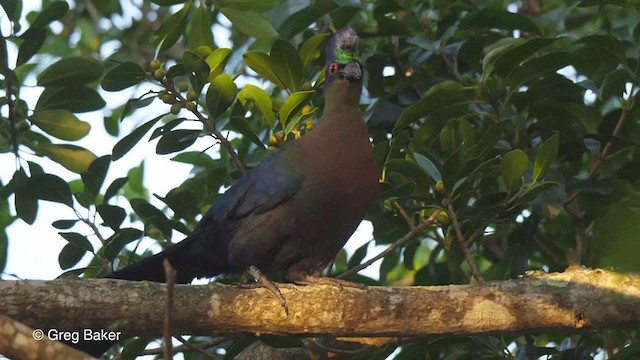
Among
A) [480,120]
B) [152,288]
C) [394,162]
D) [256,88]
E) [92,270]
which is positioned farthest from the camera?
[480,120]

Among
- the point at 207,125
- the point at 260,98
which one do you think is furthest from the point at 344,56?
the point at 207,125

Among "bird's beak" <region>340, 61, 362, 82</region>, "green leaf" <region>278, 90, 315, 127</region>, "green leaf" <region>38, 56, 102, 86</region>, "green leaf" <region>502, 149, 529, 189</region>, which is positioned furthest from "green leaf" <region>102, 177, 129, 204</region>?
"green leaf" <region>502, 149, 529, 189</region>

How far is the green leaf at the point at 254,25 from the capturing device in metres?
3.76

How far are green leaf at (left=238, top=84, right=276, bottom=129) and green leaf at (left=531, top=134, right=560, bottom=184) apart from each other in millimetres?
1008

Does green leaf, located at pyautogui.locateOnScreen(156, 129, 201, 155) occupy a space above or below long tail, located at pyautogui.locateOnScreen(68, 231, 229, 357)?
above

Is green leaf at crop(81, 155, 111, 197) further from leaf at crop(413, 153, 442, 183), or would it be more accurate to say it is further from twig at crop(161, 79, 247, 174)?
leaf at crop(413, 153, 442, 183)

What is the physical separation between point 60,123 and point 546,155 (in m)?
1.90

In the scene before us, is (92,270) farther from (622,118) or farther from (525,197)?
(622,118)

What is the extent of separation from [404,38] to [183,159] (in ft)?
3.68

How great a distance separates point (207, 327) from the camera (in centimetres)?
283

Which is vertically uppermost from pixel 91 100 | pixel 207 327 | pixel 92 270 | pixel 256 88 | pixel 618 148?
pixel 91 100

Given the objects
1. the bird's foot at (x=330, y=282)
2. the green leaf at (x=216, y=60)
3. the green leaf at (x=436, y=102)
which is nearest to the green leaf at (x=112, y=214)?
the green leaf at (x=216, y=60)

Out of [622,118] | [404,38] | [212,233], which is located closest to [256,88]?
[212,233]

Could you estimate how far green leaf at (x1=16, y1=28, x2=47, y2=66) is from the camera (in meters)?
3.52
